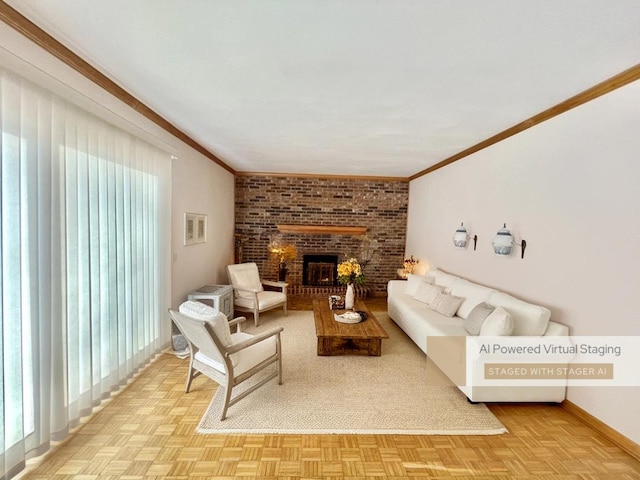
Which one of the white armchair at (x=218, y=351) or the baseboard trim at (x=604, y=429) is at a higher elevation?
the white armchair at (x=218, y=351)

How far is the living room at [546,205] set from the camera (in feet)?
6.56

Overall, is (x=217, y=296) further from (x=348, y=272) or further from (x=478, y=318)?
(x=478, y=318)

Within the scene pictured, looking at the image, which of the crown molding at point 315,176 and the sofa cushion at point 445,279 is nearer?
the sofa cushion at point 445,279

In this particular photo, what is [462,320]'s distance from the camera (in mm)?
3393

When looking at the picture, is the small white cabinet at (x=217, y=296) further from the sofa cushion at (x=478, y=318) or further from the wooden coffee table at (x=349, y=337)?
the sofa cushion at (x=478, y=318)

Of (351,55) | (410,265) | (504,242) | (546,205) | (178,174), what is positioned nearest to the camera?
(351,55)

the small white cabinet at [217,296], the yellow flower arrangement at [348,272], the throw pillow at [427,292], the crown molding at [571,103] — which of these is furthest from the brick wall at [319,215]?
the crown molding at [571,103]

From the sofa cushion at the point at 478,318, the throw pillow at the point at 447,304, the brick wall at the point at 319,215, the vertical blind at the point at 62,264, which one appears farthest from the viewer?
the brick wall at the point at 319,215

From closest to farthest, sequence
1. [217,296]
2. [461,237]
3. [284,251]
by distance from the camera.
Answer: [217,296] < [461,237] < [284,251]

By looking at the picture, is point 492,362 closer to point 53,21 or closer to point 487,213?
point 487,213

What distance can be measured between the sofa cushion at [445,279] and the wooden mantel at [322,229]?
200 centimetres

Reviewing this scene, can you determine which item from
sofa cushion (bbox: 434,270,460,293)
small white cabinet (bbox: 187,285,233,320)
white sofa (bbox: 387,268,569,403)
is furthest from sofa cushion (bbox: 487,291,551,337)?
small white cabinet (bbox: 187,285,233,320)

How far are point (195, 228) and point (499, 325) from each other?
3.81 m

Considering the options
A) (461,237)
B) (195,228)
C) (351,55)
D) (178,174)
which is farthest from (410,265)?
(351,55)
